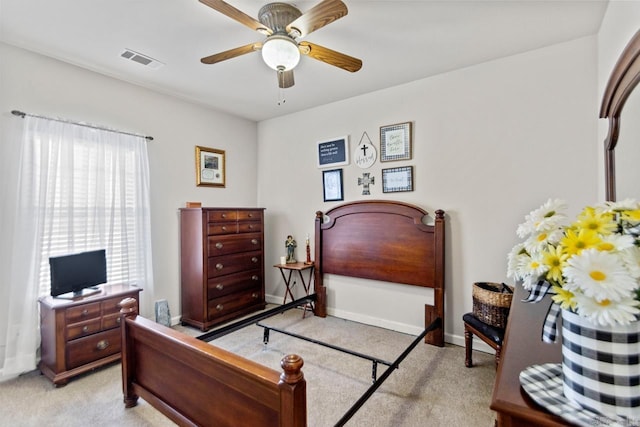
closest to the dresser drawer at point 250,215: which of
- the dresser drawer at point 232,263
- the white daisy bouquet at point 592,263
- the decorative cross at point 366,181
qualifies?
the dresser drawer at point 232,263

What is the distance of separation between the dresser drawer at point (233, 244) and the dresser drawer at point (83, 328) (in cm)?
119

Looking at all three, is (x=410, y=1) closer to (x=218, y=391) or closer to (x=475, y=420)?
(x=218, y=391)

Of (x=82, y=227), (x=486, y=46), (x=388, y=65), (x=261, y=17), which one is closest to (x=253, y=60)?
(x=261, y=17)

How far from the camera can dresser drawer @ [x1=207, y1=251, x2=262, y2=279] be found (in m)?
3.46

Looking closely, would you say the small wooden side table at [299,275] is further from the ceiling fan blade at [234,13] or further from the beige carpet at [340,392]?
the ceiling fan blade at [234,13]

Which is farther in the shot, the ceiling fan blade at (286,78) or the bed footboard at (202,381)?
the ceiling fan blade at (286,78)

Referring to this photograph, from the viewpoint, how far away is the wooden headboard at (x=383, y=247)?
119 inches

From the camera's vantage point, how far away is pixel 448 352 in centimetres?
283

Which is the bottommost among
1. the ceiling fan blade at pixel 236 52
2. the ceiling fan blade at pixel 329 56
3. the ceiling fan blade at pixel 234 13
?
the ceiling fan blade at pixel 329 56

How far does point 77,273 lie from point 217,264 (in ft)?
4.20

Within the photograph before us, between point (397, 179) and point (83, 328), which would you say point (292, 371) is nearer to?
point (83, 328)

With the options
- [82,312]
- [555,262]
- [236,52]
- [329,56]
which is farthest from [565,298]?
[82,312]

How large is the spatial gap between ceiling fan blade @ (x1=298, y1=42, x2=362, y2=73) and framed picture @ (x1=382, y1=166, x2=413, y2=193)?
138 centimetres

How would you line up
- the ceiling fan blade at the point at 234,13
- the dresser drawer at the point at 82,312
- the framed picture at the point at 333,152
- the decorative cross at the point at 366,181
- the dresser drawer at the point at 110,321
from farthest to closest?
1. the framed picture at the point at 333,152
2. the decorative cross at the point at 366,181
3. the dresser drawer at the point at 110,321
4. the dresser drawer at the point at 82,312
5. the ceiling fan blade at the point at 234,13
